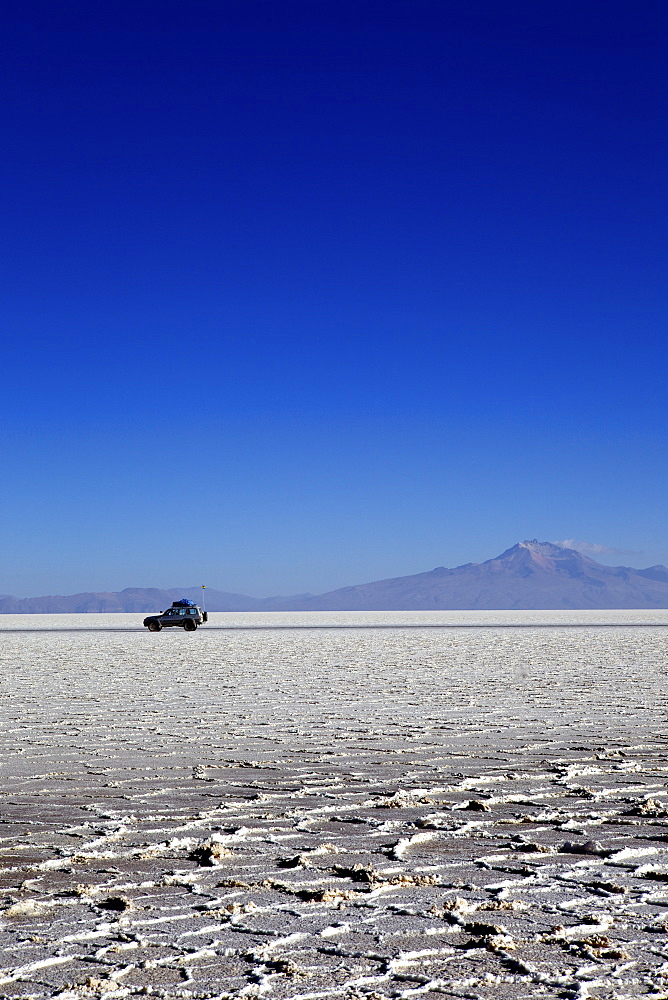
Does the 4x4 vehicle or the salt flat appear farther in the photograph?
the 4x4 vehicle

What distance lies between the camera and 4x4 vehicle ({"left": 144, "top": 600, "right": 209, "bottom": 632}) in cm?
4038

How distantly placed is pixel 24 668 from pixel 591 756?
14178mm

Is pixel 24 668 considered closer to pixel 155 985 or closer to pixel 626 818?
pixel 626 818

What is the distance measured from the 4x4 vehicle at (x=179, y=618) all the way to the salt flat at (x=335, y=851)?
90.1 feet

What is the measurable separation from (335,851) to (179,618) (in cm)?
3585

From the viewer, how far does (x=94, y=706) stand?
43.2ft

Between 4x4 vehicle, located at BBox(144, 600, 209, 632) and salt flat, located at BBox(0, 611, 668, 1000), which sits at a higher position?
4x4 vehicle, located at BBox(144, 600, 209, 632)

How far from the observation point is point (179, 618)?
134 ft

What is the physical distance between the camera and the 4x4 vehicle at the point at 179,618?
132 ft

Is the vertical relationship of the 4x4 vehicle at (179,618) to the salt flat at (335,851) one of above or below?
above

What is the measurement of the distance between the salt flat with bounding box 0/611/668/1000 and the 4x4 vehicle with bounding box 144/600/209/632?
27.4 meters

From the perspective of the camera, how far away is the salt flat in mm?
3836

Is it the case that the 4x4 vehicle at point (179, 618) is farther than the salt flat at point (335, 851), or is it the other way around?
the 4x4 vehicle at point (179, 618)

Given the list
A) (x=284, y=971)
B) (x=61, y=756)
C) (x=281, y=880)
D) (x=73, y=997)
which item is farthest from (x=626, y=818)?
(x=61, y=756)
